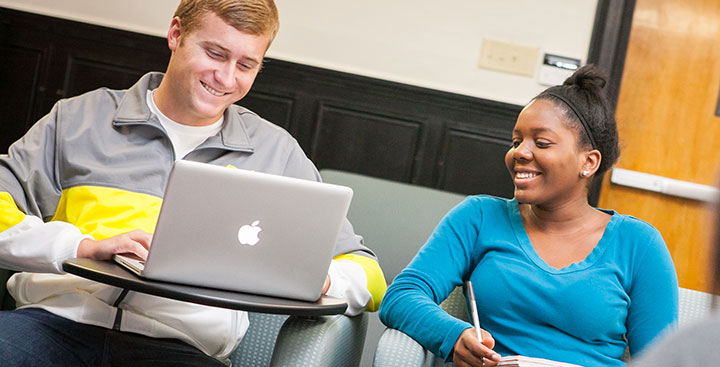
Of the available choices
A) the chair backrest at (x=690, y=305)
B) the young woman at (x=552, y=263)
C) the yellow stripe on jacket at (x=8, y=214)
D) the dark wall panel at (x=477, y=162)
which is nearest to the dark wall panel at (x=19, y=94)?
the dark wall panel at (x=477, y=162)

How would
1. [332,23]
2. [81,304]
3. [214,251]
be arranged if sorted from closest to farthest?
[214,251], [81,304], [332,23]

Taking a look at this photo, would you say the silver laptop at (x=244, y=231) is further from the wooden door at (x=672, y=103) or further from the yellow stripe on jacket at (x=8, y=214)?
the wooden door at (x=672, y=103)

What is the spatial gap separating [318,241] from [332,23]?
7.45ft

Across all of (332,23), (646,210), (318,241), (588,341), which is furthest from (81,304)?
(646,210)

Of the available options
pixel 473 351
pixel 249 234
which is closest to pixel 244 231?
pixel 249 234

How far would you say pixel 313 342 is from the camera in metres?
1.39

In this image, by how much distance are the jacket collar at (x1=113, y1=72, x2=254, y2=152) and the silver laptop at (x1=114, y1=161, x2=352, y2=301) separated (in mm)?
401

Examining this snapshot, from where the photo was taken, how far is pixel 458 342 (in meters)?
1.52

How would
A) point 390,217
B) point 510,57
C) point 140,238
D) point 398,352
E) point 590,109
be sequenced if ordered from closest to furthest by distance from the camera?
point 140,238, point 398,352, point 590,109, point 390,217, point 510,57

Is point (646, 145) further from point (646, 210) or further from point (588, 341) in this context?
point (588, 341)

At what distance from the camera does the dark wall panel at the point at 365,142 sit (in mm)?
3531

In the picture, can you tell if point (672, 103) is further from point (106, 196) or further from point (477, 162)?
point (106, 196)

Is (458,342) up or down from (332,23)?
down

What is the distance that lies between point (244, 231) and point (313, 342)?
245 millimetres
